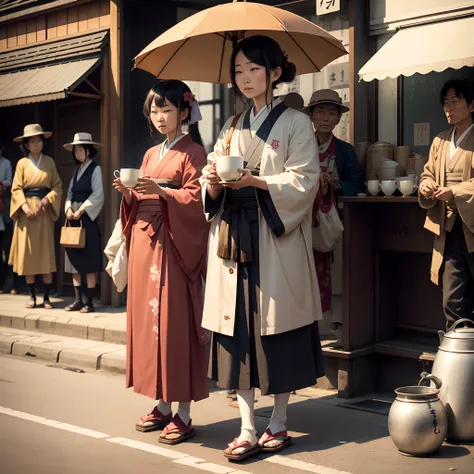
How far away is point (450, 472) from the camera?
201 inches

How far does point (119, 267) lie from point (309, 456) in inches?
74.0

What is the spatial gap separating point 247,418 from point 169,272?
1.10 meters

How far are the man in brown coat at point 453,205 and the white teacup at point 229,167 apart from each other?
1.62m

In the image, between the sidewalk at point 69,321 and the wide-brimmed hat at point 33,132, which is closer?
the sidewalk at point 69,321

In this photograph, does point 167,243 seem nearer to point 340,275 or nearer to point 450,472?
point 340,275

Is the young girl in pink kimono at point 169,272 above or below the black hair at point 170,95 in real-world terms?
below

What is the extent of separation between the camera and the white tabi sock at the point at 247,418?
5.49 meters

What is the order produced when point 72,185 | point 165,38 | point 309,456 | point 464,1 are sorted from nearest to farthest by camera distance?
point 309,456 < point 165,38 < point 464,1 < point 72,185

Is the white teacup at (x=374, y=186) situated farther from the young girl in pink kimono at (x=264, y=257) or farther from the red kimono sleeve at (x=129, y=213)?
the red kimono sleeve at (x=129, y=213)

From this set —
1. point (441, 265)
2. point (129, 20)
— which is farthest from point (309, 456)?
point (129, 20)

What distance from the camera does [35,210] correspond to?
10.9 m

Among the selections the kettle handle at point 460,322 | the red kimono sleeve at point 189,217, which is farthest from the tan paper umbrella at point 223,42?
the kettle handle at point 460,322

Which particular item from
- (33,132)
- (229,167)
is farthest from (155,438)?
(33,132)

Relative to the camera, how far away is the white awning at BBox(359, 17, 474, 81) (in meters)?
6.50
